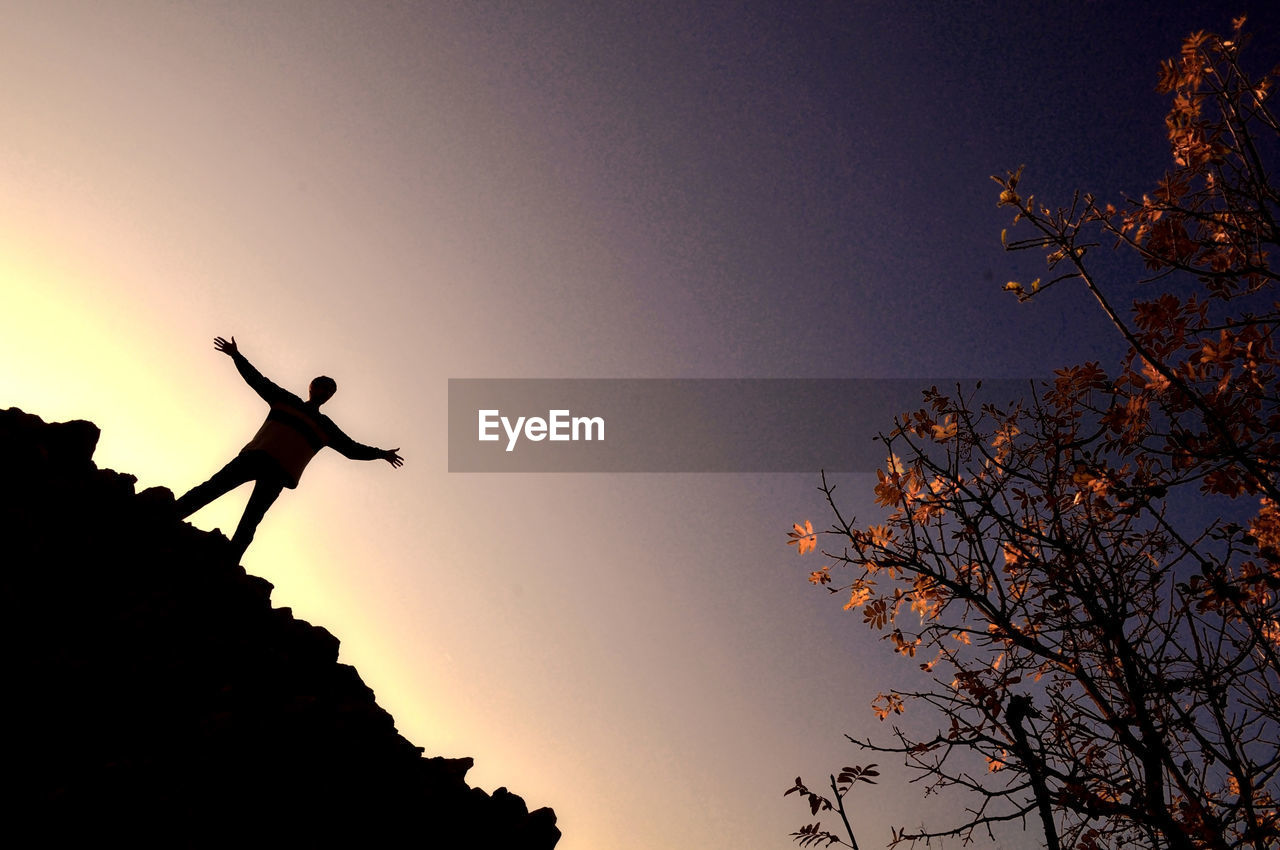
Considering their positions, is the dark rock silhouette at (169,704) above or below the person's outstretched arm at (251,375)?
below

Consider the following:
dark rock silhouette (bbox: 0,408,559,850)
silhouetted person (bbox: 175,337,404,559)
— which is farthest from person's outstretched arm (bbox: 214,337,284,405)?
dark rock silhouette (bbox: 0,408,559,850)

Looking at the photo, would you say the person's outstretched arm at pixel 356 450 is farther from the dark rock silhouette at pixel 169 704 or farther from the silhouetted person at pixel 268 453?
the dark rock silhouette at pixel 169 704

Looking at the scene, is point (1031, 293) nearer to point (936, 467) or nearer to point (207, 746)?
point (936, 467)

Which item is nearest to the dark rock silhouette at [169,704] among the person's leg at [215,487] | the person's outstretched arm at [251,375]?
the person's leg at [215,487]

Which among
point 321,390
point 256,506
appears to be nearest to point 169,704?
point 256,506

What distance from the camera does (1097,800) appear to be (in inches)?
167

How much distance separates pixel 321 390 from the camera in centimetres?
745

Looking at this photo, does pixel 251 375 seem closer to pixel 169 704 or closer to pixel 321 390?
pixel 321 390

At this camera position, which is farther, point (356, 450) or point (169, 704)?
point (356, 450)

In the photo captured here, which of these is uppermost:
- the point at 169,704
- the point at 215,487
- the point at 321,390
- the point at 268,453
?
the point at 321,390

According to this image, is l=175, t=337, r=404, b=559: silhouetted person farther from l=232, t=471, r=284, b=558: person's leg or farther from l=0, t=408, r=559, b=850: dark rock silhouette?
l=0, t=408, r=559, b=850: dark rock silhouette

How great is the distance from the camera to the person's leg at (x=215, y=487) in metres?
6.64

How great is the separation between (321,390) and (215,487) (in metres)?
1.45

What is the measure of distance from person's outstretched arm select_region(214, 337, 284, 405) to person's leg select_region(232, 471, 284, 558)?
86 cm
